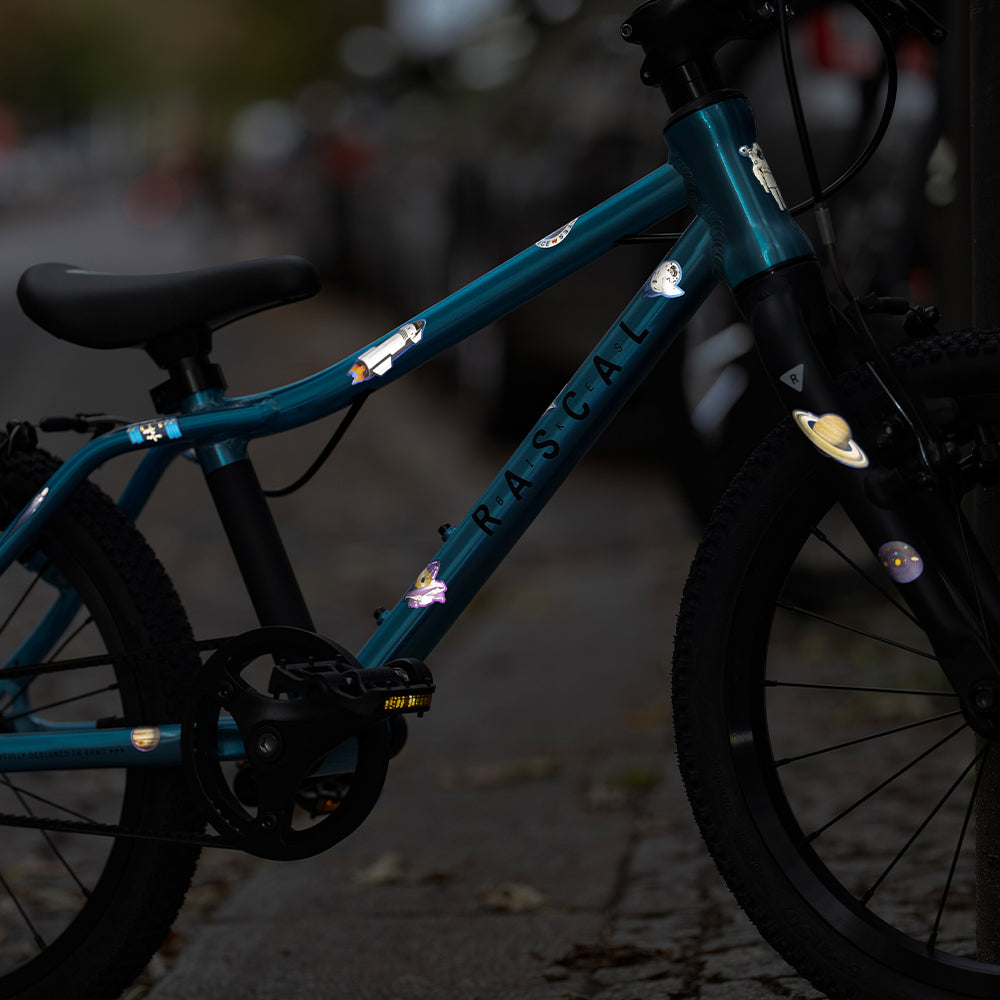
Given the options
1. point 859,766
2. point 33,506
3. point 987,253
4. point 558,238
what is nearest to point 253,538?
point 33,506

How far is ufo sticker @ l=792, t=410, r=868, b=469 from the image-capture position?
2035 mm

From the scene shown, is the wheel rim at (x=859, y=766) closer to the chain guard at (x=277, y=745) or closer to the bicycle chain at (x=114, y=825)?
the chain guard at (x=277, y=745)

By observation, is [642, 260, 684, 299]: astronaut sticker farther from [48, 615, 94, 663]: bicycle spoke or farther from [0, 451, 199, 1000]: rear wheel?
[48, 615, 94, 663]: bicycle spoke

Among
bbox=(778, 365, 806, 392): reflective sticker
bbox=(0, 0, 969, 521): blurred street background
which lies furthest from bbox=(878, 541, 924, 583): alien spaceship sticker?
bbox=(0, 0, 969, 521): blurred street background

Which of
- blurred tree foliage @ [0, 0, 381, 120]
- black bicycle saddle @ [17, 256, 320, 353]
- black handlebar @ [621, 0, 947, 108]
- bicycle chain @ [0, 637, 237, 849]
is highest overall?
blurred tree foliage @ [0, 0, 381, 120]

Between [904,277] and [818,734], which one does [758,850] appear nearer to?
[818,734]

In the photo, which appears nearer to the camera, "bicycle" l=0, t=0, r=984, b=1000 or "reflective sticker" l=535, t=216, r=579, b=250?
"bicycle" l=0, t=0, r=984, b=1000

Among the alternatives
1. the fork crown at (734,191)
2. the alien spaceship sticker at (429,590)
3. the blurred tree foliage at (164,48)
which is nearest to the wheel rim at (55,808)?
the alien spaceship sticker at (429,590)

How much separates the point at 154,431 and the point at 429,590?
501 millimetres

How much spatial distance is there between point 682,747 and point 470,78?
977 centimetres

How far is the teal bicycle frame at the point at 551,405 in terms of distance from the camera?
2180 mm

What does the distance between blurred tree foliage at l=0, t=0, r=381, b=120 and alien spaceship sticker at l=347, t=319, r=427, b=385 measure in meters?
42.8

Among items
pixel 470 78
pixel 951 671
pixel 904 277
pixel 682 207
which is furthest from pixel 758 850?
pixel 470 78

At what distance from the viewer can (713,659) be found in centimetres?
215
